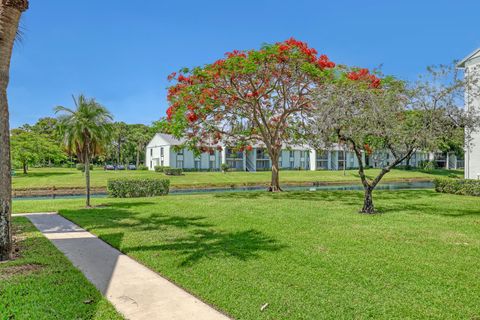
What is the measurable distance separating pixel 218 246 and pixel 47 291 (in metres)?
3.58

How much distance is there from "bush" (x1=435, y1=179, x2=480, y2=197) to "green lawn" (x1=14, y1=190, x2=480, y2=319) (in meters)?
8.37

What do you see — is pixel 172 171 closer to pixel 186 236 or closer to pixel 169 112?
pixel 169 112

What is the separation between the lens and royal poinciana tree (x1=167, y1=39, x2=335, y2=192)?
59.7ft

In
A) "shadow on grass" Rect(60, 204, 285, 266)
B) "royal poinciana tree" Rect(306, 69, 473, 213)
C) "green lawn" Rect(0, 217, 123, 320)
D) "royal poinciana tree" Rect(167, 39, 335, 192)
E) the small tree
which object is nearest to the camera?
"green lawn" Rect(0, 217, 123, 320)

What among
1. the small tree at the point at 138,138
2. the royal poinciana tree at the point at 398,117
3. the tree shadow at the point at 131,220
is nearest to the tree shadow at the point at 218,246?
the tree shadow at the point at 131,220

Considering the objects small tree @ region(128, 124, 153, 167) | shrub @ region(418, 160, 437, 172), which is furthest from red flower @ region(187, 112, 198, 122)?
small tree @ region(128, 124, 153, 167)

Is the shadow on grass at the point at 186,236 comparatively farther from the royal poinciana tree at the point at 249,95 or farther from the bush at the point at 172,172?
the bush at the point at 172,172

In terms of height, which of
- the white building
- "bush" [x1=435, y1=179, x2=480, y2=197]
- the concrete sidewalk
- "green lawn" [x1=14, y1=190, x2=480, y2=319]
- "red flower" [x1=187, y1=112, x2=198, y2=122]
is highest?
"red flower" [x1=187, y1=112, x2=198, y2=122]

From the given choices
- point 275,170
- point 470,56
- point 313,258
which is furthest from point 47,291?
point 470,56

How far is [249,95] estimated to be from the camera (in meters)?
20.2

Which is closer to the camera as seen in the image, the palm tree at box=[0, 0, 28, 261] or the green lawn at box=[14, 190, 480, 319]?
the green lawn at box=[14, 190, 480, 319]

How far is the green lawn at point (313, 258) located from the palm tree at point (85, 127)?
12.0 ft

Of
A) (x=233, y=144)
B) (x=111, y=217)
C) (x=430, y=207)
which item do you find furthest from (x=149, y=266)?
(x=233, y=144)

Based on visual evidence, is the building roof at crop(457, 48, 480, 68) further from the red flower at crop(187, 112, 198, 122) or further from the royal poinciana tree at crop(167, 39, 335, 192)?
the red flower at crop(187, 112, 198, 122)
